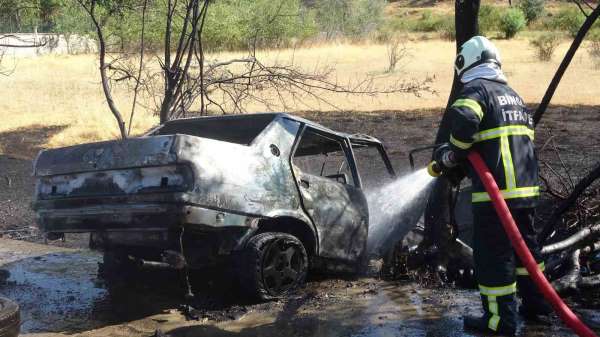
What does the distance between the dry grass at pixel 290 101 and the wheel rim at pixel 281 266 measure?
18.7ft

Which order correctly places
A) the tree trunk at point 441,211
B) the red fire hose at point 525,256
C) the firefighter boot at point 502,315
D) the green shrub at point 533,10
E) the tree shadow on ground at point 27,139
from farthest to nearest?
the green shrub at point 533,10
the tree shadow on ground at point 27,139
the tree trunk at point 441,211
the firefighter boot at point 502,315
the red fire hose at point 525,256

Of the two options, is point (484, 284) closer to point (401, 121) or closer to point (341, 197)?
point (341, 197)

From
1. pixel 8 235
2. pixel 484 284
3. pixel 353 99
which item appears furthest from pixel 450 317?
pixel 353 99

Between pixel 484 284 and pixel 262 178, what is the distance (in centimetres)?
175

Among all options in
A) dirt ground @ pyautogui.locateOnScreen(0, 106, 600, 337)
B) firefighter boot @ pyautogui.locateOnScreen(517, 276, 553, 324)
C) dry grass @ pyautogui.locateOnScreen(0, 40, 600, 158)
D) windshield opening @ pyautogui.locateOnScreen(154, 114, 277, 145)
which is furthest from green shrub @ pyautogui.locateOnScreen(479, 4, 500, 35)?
firefighter boot @ pyautogui.locateOnScreen(517, 276, 553, 324)

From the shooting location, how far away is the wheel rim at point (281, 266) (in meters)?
5.24

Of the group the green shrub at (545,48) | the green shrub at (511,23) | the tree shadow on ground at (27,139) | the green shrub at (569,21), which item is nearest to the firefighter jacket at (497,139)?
the tree shadow on ground at (27,139)

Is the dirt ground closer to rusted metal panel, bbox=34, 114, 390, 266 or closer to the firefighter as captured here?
the firefighter

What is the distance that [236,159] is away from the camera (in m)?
4.97

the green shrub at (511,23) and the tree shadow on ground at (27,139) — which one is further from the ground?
the green shrub at (511,23)

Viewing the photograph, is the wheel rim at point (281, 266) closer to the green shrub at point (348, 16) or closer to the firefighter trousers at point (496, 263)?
the firefighter trousers at point (496, 263)

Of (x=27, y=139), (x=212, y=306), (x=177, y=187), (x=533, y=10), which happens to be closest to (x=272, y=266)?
(x=212, y=306)

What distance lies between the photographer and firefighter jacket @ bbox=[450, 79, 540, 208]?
175 inches

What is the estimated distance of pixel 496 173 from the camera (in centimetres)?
449
